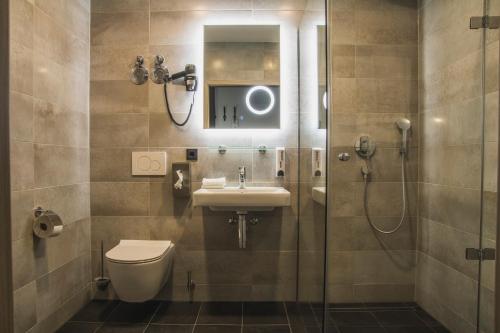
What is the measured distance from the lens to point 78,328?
5.71 feet

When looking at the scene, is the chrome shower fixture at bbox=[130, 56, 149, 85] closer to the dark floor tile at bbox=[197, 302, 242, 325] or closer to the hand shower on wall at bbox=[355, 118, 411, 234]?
the hand shower on wall at bbox=[355, 118, 411, 234]

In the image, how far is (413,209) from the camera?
1390mm

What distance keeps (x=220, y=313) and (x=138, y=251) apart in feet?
2.50

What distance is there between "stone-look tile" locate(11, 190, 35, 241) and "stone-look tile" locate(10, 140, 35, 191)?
46 millimetres

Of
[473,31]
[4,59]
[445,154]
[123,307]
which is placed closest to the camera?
[4,59]

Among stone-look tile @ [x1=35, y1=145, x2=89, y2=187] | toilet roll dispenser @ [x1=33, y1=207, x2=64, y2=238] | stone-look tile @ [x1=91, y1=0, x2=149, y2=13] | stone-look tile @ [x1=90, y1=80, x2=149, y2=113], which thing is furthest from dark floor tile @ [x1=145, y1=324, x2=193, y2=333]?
stone-look tile @ [x1=91, y1=0, x2=149, y2=13]

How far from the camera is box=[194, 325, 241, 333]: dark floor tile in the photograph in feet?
5.68

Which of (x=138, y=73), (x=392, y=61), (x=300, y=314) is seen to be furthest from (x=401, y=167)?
(x=138, y=73)

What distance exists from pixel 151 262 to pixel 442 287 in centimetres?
167

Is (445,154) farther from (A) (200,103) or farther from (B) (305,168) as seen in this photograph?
(A) (200,103)

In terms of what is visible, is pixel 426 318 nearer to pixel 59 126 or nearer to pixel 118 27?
pixel 59 126

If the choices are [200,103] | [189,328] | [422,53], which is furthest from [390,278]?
[200,103]

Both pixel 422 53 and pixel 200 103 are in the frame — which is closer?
pixel 422 53

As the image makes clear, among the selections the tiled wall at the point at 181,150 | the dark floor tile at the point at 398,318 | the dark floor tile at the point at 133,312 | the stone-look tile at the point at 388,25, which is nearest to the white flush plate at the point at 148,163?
the tiled wall at the point at 181,150
